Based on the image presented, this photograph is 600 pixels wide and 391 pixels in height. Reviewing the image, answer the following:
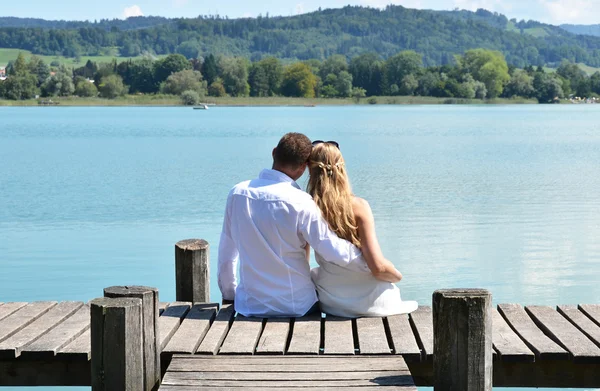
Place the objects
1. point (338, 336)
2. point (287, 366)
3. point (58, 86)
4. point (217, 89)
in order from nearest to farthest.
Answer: point (287, 366) < point (338, 336) < point (58, 86) < point (217, 89)

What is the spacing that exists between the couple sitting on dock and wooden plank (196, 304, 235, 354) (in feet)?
0.41

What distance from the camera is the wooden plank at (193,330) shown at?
5.09 metres

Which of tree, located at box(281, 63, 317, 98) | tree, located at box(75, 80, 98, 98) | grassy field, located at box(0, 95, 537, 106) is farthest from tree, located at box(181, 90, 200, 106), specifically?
tree, located at box(281, 63, 317, 98)

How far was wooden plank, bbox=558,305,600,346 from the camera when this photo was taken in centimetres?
540

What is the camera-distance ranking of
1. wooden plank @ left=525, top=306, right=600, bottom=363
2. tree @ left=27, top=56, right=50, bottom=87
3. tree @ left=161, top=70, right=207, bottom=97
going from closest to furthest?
wooden plank @ left=525, top=306, right=600, bottom=363, tree @ left=161, top=70, right=207, bottom=97, tree @ left=27, top=56, right=50, bottom=87

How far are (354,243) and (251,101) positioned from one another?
429 ft

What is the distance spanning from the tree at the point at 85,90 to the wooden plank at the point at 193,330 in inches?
5035

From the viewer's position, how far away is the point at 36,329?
556 centimetres

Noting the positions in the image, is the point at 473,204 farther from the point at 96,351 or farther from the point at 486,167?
the point at 96,351

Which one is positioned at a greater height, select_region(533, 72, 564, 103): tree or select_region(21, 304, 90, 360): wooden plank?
select_region(21, 304, 90, 360): wooden plank

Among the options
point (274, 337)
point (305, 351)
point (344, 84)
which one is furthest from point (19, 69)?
point (305, 351)

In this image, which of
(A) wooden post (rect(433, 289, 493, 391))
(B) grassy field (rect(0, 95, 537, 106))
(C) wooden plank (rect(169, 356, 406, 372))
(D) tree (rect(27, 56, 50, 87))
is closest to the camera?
(A) wooden post (rect(433, 289, 493, 391))

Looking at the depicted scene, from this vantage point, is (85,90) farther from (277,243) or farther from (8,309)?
(277,243)

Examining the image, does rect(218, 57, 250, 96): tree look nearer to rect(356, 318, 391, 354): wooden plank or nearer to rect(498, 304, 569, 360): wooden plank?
rect(498, 304, 569, 360): wooden plank
